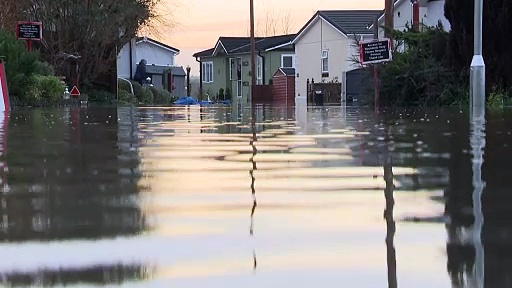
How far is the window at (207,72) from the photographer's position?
253 feet

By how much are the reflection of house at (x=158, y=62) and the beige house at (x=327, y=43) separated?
31.0 feet

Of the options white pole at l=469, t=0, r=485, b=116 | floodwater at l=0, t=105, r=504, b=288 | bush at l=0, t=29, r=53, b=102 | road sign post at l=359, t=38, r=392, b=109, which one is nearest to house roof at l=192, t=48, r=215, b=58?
bush at l=0, t=29, r=53, b=102

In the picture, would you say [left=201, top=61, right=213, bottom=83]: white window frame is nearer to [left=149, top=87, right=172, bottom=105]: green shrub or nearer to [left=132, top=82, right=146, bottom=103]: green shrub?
[left=149, top=87, right=172, bottom=105]: green shrub

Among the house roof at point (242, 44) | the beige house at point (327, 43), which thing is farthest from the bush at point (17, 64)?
the house roof at point (242, 44)

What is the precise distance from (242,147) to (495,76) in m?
13.3

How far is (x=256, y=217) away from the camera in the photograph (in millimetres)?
4082

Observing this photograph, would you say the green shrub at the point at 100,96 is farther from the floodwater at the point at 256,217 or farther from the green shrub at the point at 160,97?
the floodwater at the point at 256,217

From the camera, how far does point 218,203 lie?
4.55 metres

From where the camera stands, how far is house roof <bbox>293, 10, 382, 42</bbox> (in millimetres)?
54181

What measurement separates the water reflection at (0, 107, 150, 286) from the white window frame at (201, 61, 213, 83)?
6899 centimetres

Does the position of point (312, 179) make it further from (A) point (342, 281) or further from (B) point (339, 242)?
(A) point (342, 281)

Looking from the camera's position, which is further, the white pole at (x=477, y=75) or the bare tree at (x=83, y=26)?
the bare tree at (x=83, y=26)

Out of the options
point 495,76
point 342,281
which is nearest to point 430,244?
point 342,281

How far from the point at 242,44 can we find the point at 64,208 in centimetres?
7111
